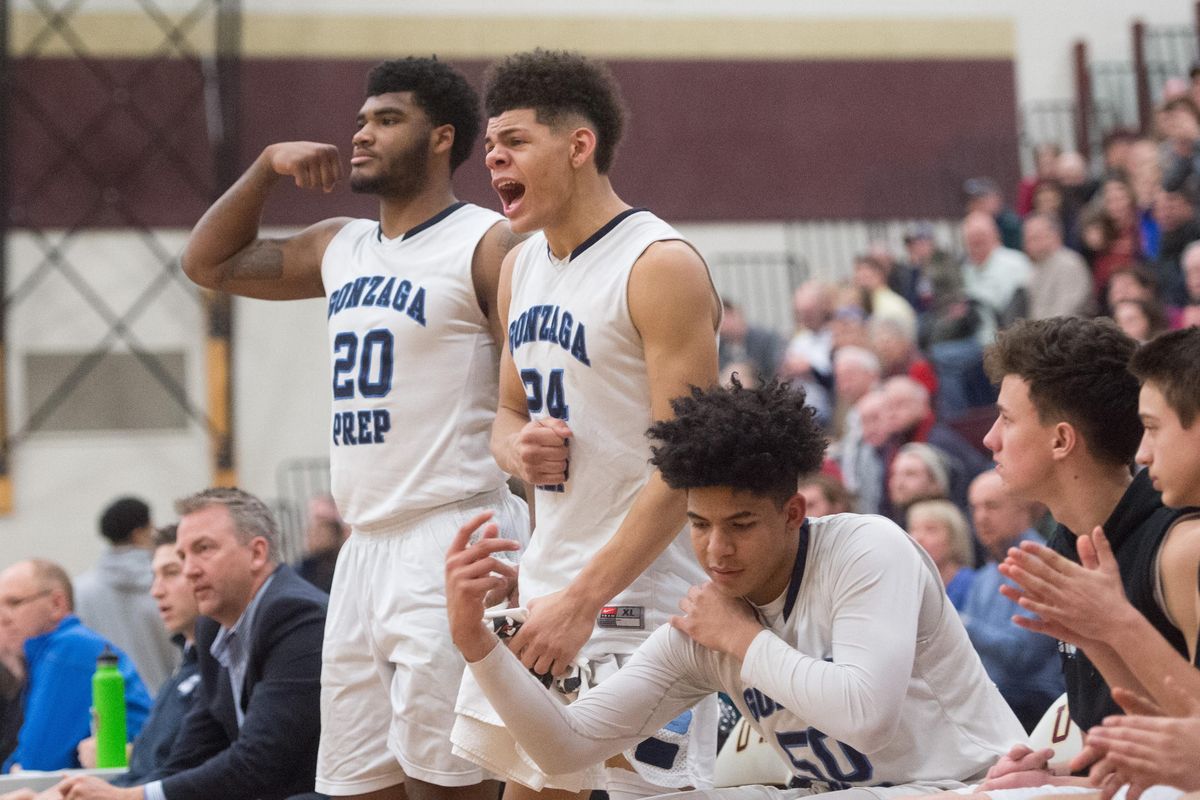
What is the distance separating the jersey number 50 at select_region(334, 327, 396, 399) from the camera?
4.16 meters

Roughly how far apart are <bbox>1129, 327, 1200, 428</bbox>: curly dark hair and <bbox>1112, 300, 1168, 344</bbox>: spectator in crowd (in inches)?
185

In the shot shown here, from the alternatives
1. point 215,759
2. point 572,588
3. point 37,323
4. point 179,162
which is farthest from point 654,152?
point 572,588

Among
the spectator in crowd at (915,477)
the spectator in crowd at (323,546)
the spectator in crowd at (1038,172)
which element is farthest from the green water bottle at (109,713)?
the spectator in crowd at (1038,172)

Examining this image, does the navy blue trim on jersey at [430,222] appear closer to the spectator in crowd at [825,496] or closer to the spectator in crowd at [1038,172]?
the spectator in crowd at [825,496]

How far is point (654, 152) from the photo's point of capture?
14.2 metres

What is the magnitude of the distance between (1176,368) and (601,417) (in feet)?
4.18

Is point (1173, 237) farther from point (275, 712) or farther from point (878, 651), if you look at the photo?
point (878, 651)

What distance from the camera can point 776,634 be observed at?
10.8ft

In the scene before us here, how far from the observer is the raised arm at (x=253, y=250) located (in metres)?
4.51

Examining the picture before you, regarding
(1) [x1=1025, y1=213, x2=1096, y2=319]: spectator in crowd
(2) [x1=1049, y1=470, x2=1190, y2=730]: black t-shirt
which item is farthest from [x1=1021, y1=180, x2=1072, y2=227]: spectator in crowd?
(2) [x1=1049, y1=470, x2=1190, y2=730]: black t-shirt

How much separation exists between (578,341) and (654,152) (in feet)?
35.5

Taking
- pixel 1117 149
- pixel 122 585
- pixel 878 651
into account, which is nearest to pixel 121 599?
pixel 122 585

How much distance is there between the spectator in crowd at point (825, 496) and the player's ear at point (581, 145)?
10.3 ft

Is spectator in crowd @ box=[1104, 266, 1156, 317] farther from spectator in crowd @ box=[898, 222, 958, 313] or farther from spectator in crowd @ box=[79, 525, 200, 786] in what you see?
spectator in crowd @ box=[79, 525, 200, 786]
